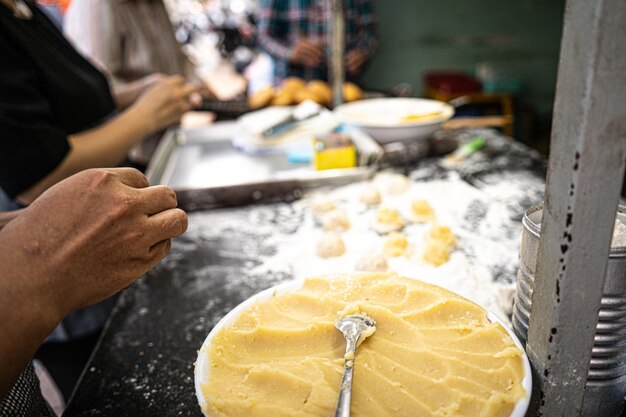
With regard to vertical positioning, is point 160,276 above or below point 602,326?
below

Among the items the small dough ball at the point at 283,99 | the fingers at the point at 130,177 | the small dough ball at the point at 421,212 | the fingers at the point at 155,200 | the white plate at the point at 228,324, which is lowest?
the small dough ball at the point at 421,212

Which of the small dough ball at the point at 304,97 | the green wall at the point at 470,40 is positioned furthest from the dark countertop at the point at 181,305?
the green wall at the point at 470,40

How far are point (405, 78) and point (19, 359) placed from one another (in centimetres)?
636

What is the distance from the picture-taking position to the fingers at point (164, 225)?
36.7 inches

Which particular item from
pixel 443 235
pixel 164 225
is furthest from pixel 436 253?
pixel 164 225

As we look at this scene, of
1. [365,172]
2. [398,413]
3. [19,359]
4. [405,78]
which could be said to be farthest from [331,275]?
[405,78]

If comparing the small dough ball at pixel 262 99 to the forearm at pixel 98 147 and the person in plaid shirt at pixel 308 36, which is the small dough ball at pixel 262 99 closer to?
the forearm at pixel 98 147

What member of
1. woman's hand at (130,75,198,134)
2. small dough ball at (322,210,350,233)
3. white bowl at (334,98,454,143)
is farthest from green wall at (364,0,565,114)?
small dough ball at (322,210,350,233)

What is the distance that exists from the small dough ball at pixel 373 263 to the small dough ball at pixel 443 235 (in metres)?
0.24

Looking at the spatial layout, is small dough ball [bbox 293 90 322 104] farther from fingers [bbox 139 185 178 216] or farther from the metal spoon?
the metal spoon

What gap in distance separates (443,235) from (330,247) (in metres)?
0.40

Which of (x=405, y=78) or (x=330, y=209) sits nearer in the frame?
(x=330, y=209)

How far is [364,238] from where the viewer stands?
176 cm

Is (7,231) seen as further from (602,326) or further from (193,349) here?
(602,326)
